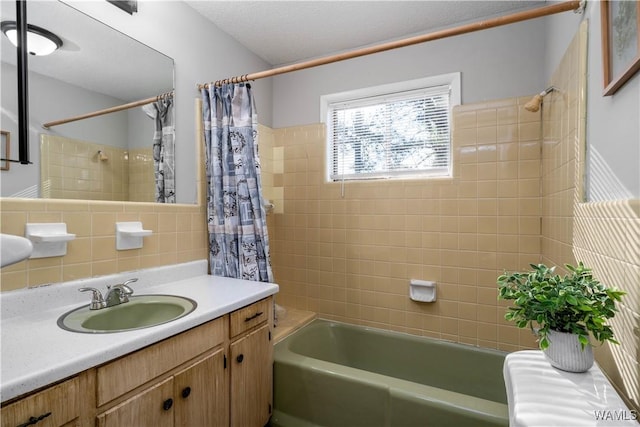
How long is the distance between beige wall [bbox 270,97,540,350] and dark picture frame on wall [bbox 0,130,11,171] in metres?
1.74

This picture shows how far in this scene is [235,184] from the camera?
1897 millimetres

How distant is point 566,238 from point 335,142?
1.69 m

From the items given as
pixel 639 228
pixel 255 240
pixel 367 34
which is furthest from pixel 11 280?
pixel 367 34

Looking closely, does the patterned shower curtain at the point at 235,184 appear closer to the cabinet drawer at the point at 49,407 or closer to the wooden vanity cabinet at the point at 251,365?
the wooden vanity cabinet at the point at 251,365

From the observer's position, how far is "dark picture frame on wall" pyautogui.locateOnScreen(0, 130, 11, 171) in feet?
3.74

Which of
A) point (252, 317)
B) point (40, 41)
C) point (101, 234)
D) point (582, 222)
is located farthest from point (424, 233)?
point (40, 41)

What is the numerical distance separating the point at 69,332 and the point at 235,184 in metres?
1.11

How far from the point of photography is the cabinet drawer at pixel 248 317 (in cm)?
139

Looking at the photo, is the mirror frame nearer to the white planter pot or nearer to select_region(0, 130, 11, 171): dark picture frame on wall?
select_region(0, 130, 11, 171): dark picture frame on wall

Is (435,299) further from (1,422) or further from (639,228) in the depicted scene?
(1,422)

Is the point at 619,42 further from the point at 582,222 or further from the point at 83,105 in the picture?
the point at 83,105

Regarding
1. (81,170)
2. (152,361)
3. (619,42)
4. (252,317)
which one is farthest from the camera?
(252,317)

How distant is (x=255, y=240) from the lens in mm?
1890

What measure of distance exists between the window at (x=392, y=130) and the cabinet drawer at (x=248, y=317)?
128 cm
